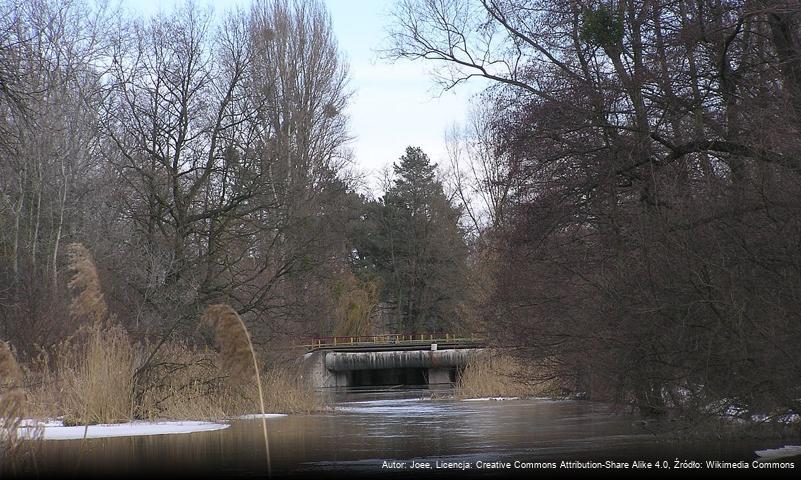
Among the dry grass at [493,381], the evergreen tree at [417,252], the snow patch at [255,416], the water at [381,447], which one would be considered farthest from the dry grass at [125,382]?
the evergreen tree at [417,252]

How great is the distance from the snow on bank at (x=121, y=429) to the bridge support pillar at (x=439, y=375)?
3243 centimetres

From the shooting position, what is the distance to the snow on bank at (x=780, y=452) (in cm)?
1244

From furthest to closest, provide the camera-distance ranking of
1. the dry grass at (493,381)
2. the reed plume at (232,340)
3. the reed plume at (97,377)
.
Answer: the dry grass at (493,381) → the reed plume at (97,377) → the reed plume at (232,340)

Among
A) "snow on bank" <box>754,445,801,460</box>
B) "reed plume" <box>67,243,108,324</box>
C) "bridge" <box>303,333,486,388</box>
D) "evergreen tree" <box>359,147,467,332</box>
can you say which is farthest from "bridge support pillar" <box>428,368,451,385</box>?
"reed plume" <box>67,243,108,324</box>

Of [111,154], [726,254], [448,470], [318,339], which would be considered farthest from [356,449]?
[318,339]

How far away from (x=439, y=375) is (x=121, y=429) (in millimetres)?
35063

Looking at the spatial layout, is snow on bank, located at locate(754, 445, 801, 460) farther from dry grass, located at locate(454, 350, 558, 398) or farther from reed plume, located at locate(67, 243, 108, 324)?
dry grass, located at locate(454, 350, 558, 398)

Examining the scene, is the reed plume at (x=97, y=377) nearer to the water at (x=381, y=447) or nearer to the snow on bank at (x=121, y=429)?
the snow on bank at (x=121, y=429)

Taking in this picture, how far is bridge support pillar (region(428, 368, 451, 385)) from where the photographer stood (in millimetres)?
51219

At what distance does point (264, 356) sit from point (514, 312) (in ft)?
19.7

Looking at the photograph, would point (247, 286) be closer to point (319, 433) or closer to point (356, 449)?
point (319, 433)

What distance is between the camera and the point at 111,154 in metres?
32.9

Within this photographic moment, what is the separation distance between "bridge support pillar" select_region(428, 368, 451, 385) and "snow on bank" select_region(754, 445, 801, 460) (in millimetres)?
38353

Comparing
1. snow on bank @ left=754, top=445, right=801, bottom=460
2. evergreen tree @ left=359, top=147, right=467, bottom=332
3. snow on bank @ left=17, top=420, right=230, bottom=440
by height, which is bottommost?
→ snow on bank @ left=754, top=445, right=801, bottom=460
